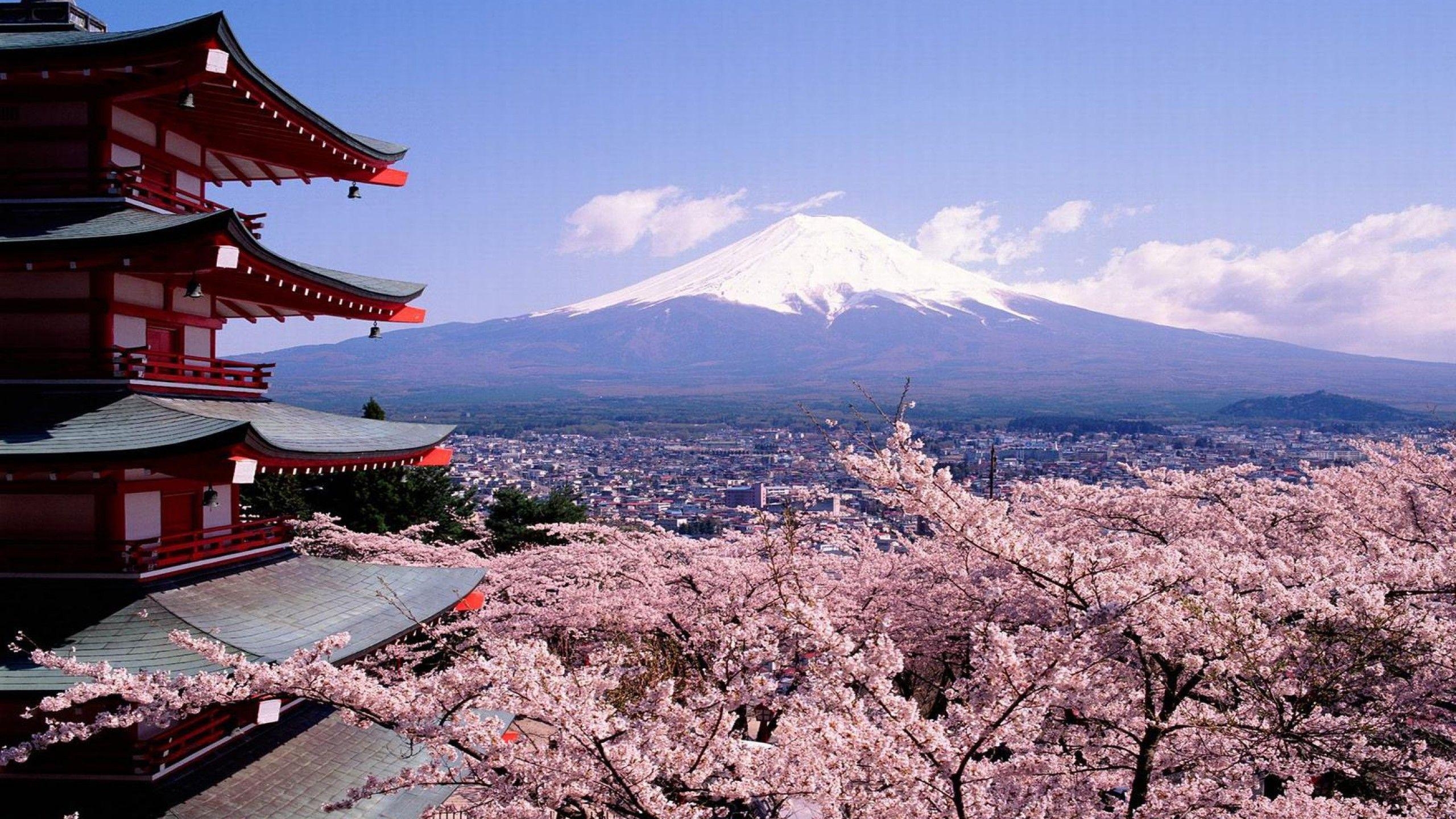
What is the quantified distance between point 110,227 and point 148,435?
146 cm

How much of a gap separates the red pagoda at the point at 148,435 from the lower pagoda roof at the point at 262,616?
0.02 meters

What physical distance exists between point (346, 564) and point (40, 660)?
3.01 metres

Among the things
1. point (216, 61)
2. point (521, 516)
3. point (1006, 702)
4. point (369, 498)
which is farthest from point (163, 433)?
point (521, 516)

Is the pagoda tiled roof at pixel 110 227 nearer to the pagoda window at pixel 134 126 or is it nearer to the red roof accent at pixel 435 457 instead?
the pagoda window at pixel 134 126

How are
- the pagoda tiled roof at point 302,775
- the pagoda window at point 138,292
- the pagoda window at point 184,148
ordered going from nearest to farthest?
the pagoda tiled roof at point 302,775 → the pagoda window at point 138,292 → the pagoda window at point 184,148

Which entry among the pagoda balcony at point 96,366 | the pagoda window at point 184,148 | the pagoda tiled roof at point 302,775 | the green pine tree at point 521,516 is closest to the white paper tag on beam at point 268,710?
the pagoda tiled roof at point 302,775

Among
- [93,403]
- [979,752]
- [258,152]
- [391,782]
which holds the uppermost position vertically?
[258,152]

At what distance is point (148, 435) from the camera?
5160 mm

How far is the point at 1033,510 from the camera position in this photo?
10961 millimetres

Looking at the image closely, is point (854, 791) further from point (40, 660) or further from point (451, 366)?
point (451, 366)

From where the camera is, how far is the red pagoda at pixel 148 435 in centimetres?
503

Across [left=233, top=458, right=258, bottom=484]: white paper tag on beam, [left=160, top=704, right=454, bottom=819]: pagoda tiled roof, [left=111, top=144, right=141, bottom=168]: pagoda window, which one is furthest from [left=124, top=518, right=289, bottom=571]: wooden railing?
[left=111, top=144, right=141, bottom=168]: pagoda window

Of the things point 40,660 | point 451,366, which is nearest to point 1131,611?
point 40,660

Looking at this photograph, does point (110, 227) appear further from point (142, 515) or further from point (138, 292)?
point (142, 515)
